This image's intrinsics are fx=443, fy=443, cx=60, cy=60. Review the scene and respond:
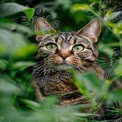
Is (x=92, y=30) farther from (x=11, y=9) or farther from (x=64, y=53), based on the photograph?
(x=11, y=9)

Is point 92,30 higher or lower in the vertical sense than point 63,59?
higher

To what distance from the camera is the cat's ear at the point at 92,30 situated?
3184 mm

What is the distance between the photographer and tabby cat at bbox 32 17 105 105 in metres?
2.88

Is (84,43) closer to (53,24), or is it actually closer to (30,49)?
(53,24)

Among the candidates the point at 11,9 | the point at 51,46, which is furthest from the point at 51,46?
the point at 11,9

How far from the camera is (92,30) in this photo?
324 cm

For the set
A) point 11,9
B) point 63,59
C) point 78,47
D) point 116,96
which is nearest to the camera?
point 116,96

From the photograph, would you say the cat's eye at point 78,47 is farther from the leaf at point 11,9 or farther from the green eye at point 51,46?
the leaf at point 11,9

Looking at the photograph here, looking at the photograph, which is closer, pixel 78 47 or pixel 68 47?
pixel 68 47

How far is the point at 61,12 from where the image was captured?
11.0 ft

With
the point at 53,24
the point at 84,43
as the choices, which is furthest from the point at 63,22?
the point at 84,43

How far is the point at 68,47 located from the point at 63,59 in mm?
150

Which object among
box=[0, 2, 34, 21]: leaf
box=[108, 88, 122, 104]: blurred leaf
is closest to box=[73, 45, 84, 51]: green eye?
box=[0, 2, 34, 21]: leaf

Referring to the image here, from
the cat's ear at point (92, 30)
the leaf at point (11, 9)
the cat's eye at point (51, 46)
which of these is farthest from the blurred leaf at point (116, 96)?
the cat's ear at point (92, 30)
